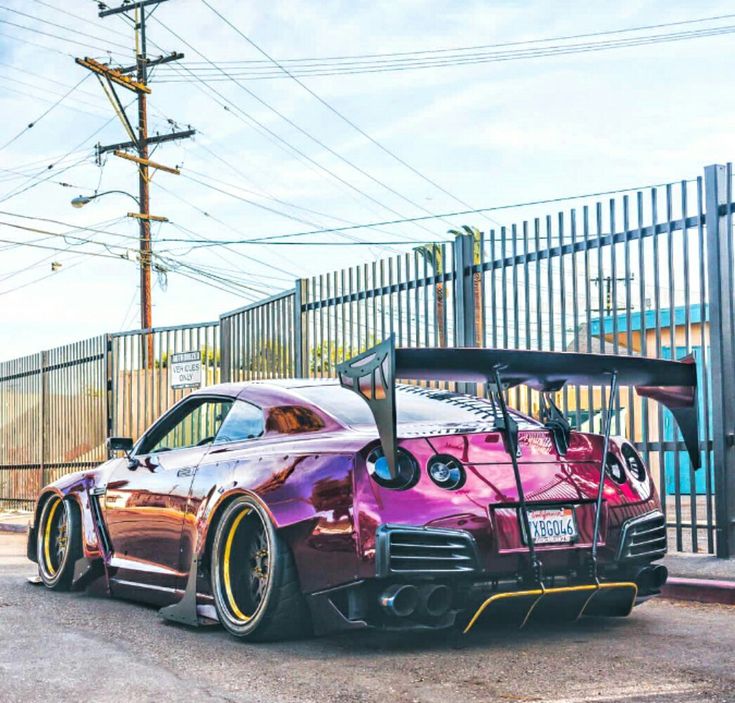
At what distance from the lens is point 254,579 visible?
230 inches

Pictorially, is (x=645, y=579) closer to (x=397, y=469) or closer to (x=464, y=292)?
(x=397, y=469)

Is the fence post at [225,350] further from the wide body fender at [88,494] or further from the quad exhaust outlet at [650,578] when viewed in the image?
the quad exhaust outlet at [650,578]

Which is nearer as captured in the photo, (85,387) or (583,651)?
(583,651)

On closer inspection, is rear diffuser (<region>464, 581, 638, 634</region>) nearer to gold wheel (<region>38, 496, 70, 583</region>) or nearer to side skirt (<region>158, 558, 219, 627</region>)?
side skirt (<region>158, 558, 219, 627</region>)

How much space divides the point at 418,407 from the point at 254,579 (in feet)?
4.23

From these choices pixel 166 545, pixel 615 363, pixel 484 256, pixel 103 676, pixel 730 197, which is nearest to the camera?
pixel 103 676

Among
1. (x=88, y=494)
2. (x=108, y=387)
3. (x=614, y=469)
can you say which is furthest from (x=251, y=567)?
(x=108, y=387)

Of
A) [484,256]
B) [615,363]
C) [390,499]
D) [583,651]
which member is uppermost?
[484,256]

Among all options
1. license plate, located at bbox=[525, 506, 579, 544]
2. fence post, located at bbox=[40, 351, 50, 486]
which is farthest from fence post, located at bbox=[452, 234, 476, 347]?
fence post, located at bbox=[40, 351, 50, 486]

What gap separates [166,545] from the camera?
6.61m

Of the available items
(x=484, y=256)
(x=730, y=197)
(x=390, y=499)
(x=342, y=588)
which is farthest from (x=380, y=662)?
(x=484, y=256)

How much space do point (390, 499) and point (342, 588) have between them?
0.47m

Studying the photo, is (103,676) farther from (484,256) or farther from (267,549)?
(484,256)

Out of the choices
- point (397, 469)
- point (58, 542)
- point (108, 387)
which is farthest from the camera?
point (108, 387)
